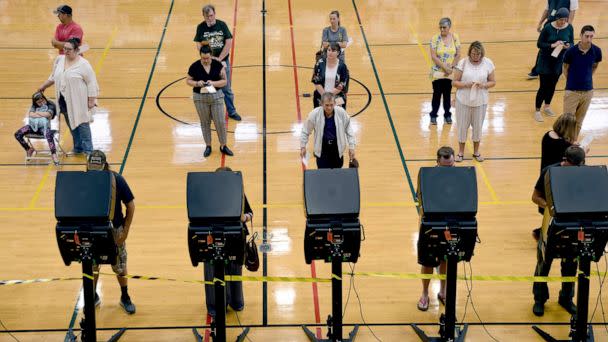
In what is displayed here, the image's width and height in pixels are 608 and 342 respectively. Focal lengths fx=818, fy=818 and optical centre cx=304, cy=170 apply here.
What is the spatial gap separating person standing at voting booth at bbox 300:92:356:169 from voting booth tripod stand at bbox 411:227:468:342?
2097 millimetres

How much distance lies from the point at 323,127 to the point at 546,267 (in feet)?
8.67

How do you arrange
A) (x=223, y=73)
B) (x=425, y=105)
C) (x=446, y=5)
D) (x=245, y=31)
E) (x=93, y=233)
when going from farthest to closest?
(x=446, y=5), (x=245, y=31), (x=425, y=105), (x=223, y=73), (x=93, y=233)

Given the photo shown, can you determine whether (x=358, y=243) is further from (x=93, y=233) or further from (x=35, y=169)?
(x=35, y=169)

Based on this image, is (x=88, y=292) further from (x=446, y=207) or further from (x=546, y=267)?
(x=546, y=267)

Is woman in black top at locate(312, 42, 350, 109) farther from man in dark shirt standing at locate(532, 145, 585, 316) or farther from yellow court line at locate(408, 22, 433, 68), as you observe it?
yellow court line at locate(408, 22, 433, 68)

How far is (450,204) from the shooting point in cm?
606

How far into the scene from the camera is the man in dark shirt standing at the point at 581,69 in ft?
32.8

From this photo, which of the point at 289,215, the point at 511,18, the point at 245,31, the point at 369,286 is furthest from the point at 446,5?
the point at 369,286

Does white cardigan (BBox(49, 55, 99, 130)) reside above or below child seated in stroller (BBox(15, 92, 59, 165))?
above

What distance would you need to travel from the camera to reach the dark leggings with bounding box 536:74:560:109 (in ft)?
37.1

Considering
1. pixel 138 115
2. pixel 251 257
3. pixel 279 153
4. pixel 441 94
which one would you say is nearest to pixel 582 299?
pixel 251 257

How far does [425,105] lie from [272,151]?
106 inches

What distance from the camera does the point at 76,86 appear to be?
9.98m

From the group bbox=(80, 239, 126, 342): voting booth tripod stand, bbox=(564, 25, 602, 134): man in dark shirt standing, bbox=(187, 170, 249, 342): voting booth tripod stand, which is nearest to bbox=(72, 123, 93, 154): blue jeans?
bbox=(80, 239, 126, 342): voting booth tripod stand
